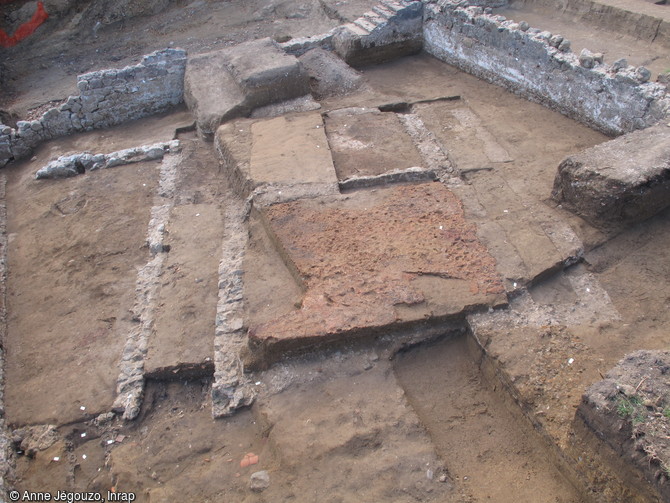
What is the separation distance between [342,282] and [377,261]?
0.33 meters

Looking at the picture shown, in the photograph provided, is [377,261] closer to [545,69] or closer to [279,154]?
[279,154]

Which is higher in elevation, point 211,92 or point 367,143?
point 211,92

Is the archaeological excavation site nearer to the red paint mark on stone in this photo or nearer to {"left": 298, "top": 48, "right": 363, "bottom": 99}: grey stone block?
{"left": 298, "top": 48, "right": 363, "bottom": 99}: grey stone block

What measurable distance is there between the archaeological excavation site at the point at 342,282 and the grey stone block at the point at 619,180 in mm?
21

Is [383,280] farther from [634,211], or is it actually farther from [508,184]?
[634,211]

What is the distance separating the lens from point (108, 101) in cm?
654

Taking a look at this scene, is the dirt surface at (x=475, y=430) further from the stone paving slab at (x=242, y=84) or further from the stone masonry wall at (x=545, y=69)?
the stone paving slab at (x=242, y=84)

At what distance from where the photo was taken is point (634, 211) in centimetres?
397

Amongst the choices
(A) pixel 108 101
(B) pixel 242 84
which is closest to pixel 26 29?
(A) pixel 108 101

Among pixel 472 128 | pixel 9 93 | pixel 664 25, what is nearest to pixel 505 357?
pixel 472 128

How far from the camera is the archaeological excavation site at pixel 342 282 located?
280 centimetres

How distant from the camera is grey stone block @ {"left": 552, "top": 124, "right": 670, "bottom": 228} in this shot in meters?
3.86

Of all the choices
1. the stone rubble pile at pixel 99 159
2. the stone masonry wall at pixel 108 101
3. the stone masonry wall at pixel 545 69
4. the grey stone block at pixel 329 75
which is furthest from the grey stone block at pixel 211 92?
the stone masonry wall at pixel 545 69

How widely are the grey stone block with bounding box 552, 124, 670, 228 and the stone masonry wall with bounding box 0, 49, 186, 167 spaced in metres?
5.03
